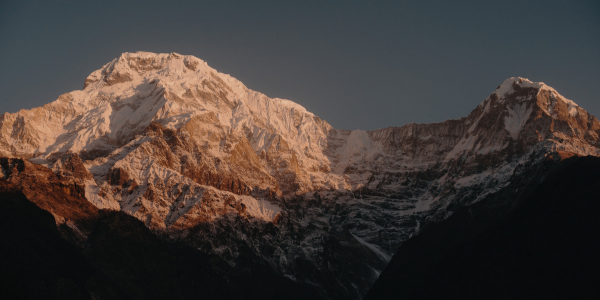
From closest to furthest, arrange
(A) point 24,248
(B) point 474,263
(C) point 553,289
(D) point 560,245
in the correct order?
(A) point 24,248 < (C) point 553,289 < (D) point 560,245 < (B) point 474,263

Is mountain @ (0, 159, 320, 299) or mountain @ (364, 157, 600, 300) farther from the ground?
mountain @ (364, 157, 600, 300)

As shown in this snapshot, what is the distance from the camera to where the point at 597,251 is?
16512 cm

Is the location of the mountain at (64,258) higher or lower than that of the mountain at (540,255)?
lower

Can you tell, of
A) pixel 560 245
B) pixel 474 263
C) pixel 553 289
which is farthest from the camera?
pixel 474 263

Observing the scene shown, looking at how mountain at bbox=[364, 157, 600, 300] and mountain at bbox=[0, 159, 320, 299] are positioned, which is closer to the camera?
mountain at bbox=[0, 159, 320, 299]

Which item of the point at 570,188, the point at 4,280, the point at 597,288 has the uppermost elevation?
the point at 570,188

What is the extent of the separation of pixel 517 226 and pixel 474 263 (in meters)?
18.3

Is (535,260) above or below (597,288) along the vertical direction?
above

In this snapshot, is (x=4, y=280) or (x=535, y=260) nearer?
(x=4, y=280)

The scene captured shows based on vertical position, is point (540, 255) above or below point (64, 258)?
above

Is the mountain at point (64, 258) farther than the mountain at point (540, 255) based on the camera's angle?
No

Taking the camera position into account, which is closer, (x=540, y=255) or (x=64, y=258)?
(x=64, y=258)

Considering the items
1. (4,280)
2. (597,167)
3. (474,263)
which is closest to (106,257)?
(4,280)

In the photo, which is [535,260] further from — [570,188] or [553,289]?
[570,188]
